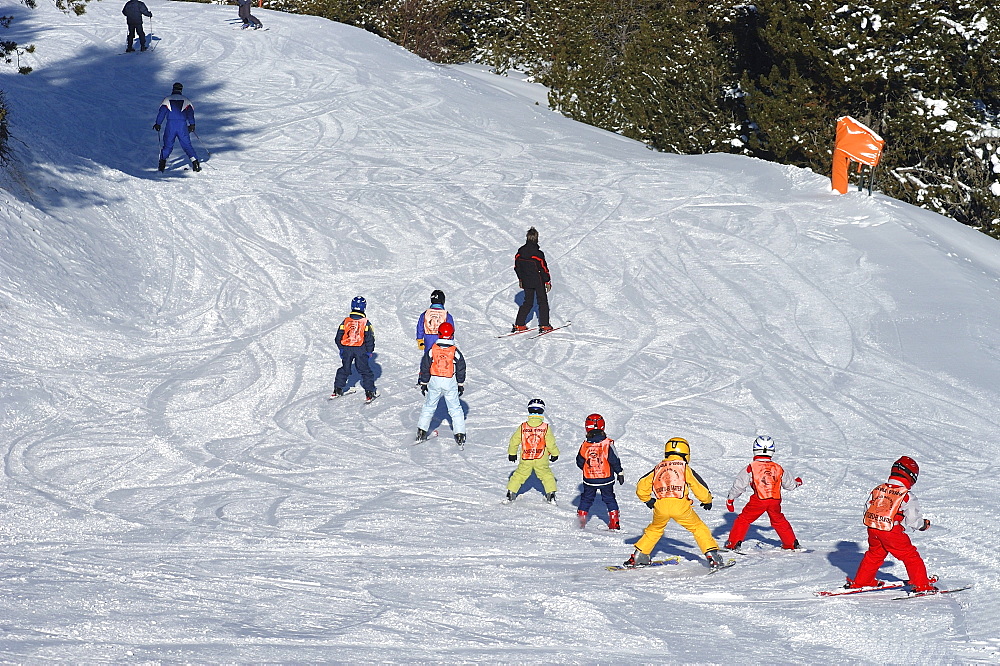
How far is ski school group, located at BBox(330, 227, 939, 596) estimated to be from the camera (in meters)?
7.75

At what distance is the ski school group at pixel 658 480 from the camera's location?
7746 mm

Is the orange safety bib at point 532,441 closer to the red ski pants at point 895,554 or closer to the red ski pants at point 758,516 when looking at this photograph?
the red ski pants at point 758,516

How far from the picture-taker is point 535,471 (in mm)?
10242

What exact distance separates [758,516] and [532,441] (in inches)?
88.5

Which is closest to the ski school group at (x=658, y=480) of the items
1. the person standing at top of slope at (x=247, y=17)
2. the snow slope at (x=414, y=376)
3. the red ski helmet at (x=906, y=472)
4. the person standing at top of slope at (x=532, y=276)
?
the red ski helmet at (x=906, y=472)

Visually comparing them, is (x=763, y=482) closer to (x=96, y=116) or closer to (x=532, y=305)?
(x=532, y=305)

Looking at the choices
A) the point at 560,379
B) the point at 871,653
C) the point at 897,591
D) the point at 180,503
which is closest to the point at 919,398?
the point at 560,379

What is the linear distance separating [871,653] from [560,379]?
7728mm

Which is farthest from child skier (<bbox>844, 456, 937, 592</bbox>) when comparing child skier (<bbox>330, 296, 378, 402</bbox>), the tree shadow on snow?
the tree shadow on snow

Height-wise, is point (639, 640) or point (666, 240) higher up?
point (666, 240)

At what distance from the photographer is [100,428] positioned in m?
12.1

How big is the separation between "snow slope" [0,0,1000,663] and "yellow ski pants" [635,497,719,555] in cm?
28

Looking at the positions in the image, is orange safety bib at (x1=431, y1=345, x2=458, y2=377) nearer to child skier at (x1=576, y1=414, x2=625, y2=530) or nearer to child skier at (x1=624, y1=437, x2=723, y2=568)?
child skier at (x1=576, y1=414, x2=625, y2=530)

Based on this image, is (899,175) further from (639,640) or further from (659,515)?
(639,640)
